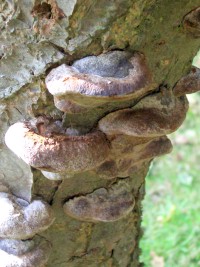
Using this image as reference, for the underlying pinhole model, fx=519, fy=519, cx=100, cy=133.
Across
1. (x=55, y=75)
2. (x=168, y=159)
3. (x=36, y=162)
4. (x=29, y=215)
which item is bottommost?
(x=168, y=159)

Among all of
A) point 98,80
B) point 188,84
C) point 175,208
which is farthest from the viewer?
point 175,208

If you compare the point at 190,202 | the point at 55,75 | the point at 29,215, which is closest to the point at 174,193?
the point at 190,202

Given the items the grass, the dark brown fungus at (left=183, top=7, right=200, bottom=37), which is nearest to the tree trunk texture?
the dark brown fungus at (left=183, top=7, right=200, bottom=37)

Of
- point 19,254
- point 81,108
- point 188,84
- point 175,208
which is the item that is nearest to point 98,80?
point 81,108

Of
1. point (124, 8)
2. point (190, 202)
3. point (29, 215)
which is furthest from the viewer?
point (190, 202)

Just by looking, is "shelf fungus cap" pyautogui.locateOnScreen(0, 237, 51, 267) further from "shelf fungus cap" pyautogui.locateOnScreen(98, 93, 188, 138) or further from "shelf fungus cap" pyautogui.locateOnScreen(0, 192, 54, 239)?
"shelf fungus cap" pyautogui.locateOnScreen(98, 93, 188, 138)

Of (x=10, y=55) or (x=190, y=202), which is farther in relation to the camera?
(x=190, y=202)

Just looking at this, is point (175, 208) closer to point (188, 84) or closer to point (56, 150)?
point (188, 84)

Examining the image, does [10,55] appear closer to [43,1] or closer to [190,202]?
[43,1]
